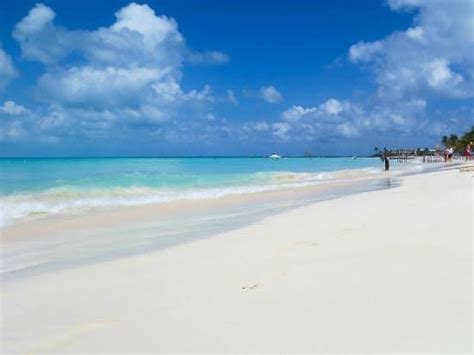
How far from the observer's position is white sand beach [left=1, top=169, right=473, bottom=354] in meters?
3.15

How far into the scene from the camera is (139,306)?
3.99 metres

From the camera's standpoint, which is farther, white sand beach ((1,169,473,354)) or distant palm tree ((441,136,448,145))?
distant palm tree ((441,136,448,145))

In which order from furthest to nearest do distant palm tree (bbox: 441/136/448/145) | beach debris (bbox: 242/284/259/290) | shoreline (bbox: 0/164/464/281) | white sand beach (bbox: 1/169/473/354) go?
distant palm tree (bbox: 441/136/448/145) < shoreline (bbox: 0/164/464/281) < beach debris (bbox: 242/284/259/290) < white sand beach (bbox: 1/169/473/354)

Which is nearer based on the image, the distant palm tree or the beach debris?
the beach debris

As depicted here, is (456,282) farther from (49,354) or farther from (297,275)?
(49,354)

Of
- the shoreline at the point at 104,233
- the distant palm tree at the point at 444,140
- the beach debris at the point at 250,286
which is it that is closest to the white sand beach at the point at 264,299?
the beach debris at the point at 250,286

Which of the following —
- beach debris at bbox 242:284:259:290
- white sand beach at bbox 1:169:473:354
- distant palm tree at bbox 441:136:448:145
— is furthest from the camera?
distant palm tree at bbox 441:136:448:145

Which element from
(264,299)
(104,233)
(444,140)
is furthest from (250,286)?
(444,140)

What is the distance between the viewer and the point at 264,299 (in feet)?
12.8

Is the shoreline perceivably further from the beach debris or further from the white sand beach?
the beach debris

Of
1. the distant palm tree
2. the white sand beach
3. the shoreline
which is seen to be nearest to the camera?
the white sand beach

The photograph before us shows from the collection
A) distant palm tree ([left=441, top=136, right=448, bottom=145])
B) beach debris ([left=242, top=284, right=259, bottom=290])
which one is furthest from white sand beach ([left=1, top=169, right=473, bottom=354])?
distant palm tree ([left=441, top=136, right=448, bottom=145])

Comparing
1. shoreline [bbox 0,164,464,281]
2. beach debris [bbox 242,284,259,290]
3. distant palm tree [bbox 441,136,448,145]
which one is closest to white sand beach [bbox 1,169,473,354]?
beach debris [bbox 242,284,259,290]

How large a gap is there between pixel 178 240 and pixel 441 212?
4850mm
